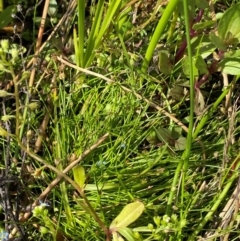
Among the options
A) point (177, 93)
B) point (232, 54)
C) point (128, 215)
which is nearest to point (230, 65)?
point (232, 54)

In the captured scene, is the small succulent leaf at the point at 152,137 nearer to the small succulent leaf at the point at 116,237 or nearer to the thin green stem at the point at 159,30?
the thin green stem at the point at 159,30

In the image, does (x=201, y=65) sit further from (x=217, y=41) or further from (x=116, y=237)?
(x=116, y=237)

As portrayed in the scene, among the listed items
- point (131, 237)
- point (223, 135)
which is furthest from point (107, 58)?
point (131, 237)

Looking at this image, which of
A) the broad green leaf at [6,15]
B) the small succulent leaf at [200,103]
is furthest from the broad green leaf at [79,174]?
the broad green leaf at [6,15]

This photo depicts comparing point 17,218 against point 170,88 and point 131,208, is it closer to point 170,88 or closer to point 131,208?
point 131,208

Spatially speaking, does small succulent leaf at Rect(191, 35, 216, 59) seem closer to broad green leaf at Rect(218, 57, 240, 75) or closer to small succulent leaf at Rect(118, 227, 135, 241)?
broad green leaf at Rect(218, 57, 240, 75)

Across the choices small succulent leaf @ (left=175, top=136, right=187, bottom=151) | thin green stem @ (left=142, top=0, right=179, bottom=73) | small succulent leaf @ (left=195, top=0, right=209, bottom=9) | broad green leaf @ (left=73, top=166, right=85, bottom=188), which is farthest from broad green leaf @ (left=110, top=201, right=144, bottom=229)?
small succulent leaf @ (left=195, top=0, right=209, bottom=9)
